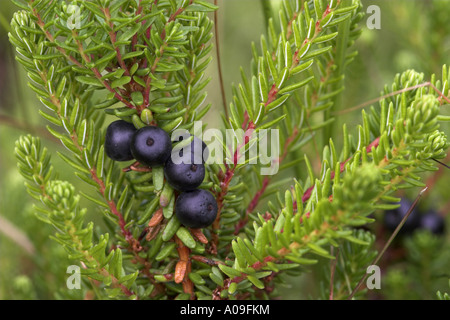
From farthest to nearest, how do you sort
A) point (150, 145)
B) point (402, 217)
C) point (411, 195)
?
point (411, 195), point (402, 217), point (150, 145)

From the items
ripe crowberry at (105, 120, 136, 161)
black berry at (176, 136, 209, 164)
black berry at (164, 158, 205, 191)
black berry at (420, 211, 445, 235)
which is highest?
ripe crowberry at (105, 120, 136, 161)

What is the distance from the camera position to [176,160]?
743 mm

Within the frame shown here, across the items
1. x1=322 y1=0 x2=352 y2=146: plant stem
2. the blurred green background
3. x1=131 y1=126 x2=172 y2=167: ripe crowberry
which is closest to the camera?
x1=131 y1=126 x2=172 y2=167: ripe crowberry

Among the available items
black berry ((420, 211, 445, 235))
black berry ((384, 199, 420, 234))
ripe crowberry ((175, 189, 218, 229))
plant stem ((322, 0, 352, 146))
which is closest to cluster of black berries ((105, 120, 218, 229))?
ripe crowberry ((175, 189, 218, 229))

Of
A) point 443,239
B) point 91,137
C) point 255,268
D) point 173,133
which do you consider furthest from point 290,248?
point 443,239

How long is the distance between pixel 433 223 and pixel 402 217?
0.49ft

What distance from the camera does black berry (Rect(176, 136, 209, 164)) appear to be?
744mm

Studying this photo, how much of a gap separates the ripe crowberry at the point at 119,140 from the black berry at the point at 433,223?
92 cm

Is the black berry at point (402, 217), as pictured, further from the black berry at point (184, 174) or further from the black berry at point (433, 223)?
the black berry at point (184, 174)

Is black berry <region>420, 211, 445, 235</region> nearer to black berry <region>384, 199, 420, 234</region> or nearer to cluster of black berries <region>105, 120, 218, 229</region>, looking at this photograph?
black berry <region>384, 199, 420, 234</region>

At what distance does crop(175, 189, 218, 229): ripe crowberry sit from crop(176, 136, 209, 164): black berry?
0.17 feet

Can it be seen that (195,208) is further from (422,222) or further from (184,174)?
(422,222)

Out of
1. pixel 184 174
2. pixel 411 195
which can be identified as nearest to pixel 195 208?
pixel 184 174
